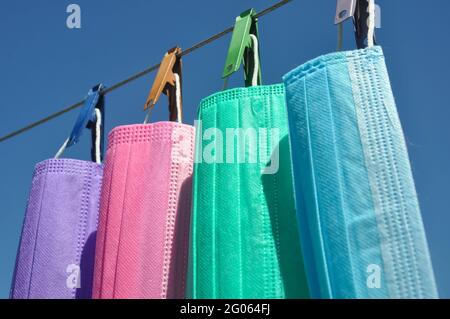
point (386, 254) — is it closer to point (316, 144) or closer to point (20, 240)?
point (316, 144)

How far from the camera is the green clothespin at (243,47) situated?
33.1 inches

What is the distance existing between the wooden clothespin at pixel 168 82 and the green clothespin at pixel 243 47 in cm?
14

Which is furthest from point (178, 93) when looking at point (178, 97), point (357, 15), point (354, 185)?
point (354, 185)

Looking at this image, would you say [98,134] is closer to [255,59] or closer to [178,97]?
[178,97]

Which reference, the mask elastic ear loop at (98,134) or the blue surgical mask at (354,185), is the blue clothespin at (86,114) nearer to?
the mask elastic ear loop at (98,134)

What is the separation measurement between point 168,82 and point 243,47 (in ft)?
0.60

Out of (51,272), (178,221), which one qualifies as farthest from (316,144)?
(51,272)

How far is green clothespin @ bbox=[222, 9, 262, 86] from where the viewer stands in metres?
0.84

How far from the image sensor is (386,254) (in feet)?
1.82

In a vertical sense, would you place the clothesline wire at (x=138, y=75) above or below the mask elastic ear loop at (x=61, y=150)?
above

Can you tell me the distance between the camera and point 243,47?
0.86 m

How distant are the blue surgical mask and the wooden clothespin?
0.33m

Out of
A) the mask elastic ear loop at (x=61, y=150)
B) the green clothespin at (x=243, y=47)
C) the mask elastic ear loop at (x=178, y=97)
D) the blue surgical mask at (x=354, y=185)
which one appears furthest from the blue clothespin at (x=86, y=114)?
the blue surgical mask at (x=354, y=185)
